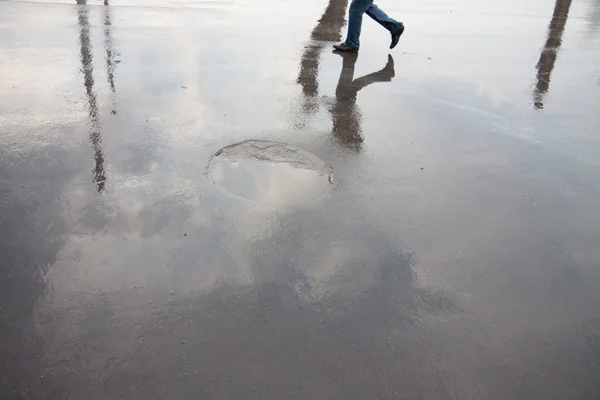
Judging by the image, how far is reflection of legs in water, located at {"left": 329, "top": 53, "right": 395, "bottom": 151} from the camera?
15.7ft

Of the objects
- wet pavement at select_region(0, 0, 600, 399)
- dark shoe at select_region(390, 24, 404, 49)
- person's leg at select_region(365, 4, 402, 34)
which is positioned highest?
person's leg at select_region(365, 4, 402, 34)

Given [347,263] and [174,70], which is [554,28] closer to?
[174,70]

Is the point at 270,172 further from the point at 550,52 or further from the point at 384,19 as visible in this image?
the point at 550,52

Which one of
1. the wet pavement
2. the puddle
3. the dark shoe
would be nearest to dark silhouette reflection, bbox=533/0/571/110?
the wet pavement

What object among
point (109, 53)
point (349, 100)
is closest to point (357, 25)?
point (349, 100)

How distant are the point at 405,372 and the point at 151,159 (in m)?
2.58

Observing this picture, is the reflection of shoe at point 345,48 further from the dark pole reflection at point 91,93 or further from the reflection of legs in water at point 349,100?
the dark pole reflection at point 91,93

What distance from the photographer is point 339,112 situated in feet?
17.5

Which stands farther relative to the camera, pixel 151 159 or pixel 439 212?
pixel 151 159

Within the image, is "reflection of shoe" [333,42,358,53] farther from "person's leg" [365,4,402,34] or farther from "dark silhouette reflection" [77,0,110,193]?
"dark silhouette reflection" [77,0,110,193]

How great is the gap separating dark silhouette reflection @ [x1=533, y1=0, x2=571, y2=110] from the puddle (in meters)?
3.19

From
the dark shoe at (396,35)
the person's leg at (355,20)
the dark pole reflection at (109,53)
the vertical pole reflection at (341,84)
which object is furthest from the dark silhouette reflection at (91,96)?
the dark shoe at (396,35)

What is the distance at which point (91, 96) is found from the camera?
512 cm

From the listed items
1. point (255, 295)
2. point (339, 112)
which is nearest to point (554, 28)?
point (339, 112)
